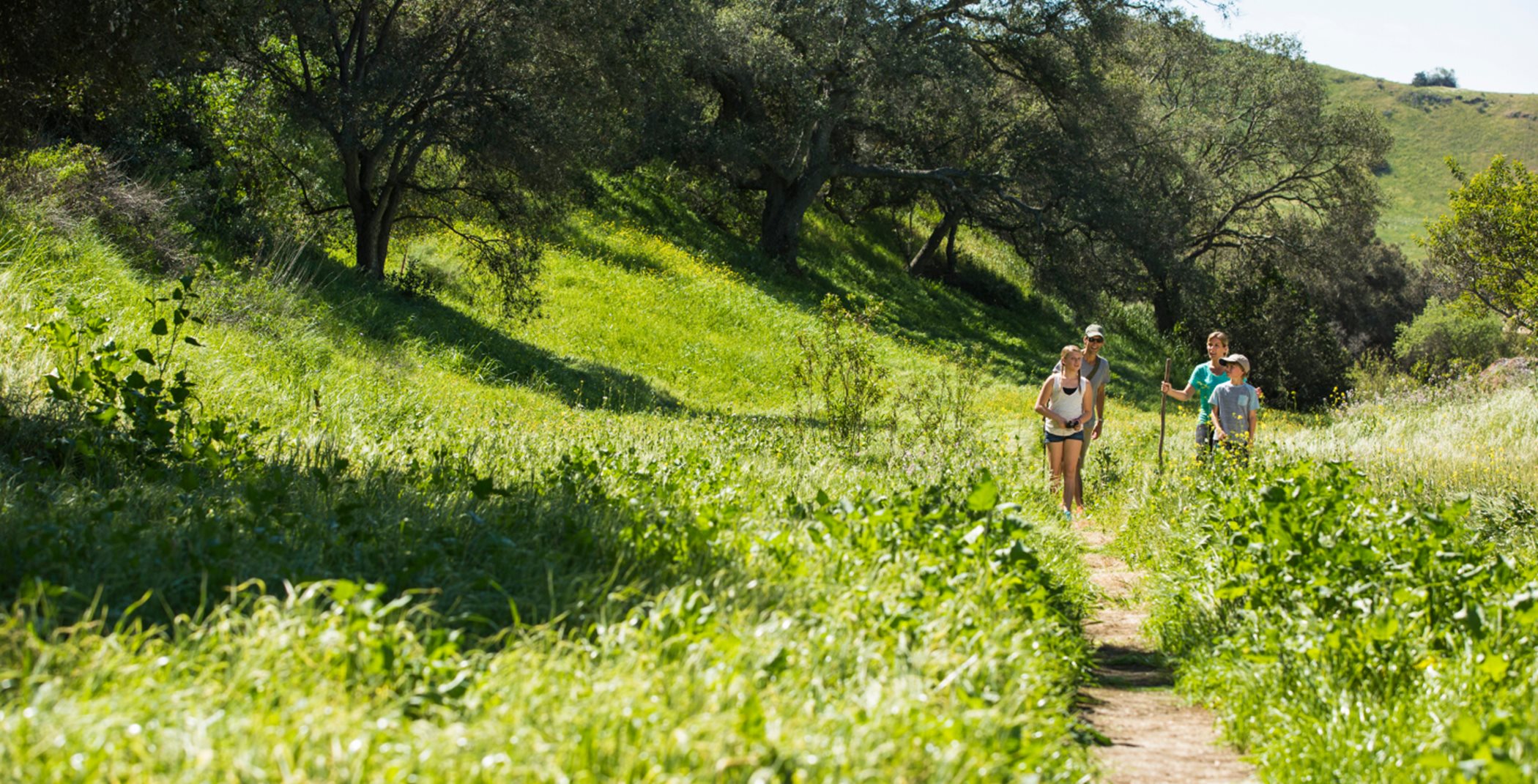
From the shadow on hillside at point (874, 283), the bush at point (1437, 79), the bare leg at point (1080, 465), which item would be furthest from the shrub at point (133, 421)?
the bush at point (1437, 79)

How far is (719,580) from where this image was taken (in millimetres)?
4430

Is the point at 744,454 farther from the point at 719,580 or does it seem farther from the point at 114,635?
the point at 114,635

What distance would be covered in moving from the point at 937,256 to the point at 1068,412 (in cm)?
2713

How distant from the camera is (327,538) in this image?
4.46 m

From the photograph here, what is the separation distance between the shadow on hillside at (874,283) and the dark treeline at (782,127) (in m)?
1.00

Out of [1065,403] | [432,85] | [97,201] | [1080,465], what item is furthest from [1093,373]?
[432,85]

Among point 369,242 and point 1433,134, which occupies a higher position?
point 1433,134

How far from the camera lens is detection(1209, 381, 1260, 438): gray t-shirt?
10094 mm

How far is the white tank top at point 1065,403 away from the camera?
977cm

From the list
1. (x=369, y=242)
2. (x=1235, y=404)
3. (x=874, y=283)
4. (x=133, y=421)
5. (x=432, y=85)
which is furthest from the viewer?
(x=874, y=283)

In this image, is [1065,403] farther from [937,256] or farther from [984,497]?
[937,256]

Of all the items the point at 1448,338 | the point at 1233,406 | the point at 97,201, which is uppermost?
the point at 1448,338

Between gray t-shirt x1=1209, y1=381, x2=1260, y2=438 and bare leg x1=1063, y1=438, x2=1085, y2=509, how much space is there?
1.30m

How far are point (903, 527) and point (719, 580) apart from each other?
1.07 meters
